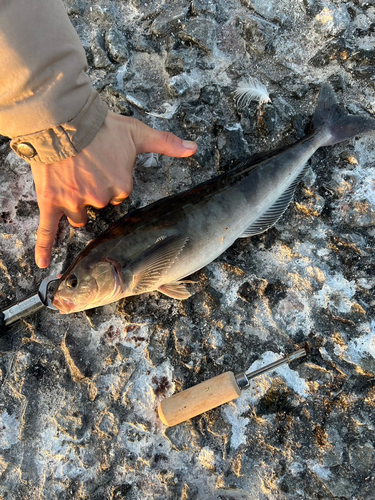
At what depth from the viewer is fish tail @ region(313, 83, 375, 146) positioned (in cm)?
313

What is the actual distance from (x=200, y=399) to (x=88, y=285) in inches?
43.3

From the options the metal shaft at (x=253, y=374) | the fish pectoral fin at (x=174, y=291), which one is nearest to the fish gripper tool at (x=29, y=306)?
the fish pectoral fin at (x=174, y=291)

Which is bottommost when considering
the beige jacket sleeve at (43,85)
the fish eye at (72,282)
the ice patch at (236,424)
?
the ice patch at (236,424)

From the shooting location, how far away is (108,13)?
3.53 metres

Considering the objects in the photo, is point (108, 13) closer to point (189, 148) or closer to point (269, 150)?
point (189, 148)

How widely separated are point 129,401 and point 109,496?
2.13 feet

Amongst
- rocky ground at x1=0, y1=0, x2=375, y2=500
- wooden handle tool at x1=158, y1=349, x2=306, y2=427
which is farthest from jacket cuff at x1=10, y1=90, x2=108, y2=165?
wooden handle tool at x1=158, y1=349, x2=306, y2=427

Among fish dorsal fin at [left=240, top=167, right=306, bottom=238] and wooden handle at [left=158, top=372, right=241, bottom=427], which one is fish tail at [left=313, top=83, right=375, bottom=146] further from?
wooden handle at [left=158, top=372, right=241, bottom=427]

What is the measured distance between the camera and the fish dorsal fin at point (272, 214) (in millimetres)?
3029

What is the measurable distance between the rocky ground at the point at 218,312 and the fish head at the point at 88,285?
31 cm

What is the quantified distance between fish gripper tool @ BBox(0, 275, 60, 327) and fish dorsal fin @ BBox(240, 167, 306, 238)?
1.55 meters

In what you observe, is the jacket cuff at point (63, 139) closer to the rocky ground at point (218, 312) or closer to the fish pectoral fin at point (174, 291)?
the rocky ground at point (218, 312)

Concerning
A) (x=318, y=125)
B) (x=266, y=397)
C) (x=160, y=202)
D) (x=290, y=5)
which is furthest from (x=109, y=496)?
(x=290, y=5)

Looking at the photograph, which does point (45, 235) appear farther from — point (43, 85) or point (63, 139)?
point (43, 85)
